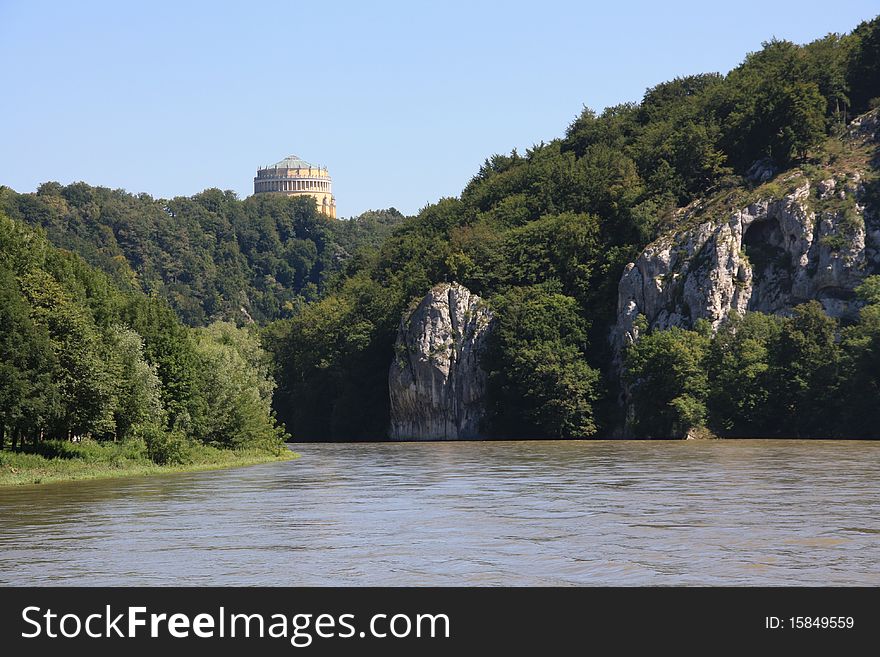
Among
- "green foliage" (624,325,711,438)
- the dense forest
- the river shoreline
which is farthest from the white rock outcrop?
the river shoreline

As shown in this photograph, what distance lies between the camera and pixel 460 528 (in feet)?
135

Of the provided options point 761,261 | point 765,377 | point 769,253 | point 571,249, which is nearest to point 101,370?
point 765,377

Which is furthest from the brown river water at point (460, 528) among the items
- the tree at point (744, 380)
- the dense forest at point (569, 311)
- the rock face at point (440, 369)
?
the rock face at point (440, 369)

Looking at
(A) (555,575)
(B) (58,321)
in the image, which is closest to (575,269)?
(B) (58,321)

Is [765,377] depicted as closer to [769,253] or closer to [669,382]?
[669,382]

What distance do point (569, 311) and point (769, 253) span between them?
2030 cm

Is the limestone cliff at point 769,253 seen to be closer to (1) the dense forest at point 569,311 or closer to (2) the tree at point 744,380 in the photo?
→ (1) the dense forest at point 569,311

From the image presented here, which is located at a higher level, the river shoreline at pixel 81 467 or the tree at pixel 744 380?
the tree at pixel 744 380

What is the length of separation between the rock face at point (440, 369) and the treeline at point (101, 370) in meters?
47.4

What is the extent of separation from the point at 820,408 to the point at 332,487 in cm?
5812

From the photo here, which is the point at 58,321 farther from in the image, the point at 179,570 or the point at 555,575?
the point at 555,575

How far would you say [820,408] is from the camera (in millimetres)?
107188

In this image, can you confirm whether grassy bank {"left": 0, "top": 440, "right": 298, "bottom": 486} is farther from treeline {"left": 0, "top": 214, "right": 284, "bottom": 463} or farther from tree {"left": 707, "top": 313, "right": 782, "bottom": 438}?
tree {"left": 707, "top": 313, "right": 782, "bottom": 438}

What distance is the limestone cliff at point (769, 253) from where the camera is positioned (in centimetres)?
12662
